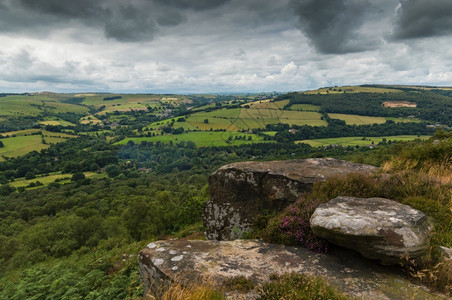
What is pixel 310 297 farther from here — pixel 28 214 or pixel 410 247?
pixel 28 214

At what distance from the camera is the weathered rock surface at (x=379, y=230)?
518 centimetres

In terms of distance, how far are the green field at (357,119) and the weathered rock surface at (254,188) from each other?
7386 inches

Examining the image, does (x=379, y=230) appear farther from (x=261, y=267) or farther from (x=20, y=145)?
(x=20, y=145)

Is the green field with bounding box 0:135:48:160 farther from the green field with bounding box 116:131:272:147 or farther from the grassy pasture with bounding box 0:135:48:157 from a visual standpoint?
the green field with bounding box 116:131:272:147

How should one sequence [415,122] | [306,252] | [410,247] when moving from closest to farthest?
1. [410,247]
2. [306,252]
3. [415,122]

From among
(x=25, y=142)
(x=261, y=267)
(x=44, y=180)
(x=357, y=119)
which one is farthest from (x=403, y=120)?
(x=25, y=142)

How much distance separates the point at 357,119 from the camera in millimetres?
184000

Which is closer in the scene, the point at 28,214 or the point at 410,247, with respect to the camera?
the point at 410,247

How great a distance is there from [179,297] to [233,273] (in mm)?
1847

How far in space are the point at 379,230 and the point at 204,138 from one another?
548ft

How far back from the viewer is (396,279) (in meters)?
5.15

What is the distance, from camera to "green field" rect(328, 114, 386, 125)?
174m

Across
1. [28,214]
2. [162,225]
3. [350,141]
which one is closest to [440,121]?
[350,141]

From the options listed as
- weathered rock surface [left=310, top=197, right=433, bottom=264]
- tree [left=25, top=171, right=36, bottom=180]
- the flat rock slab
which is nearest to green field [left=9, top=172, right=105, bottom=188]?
tree [left=25, top=171, right=36, bottom=180]
